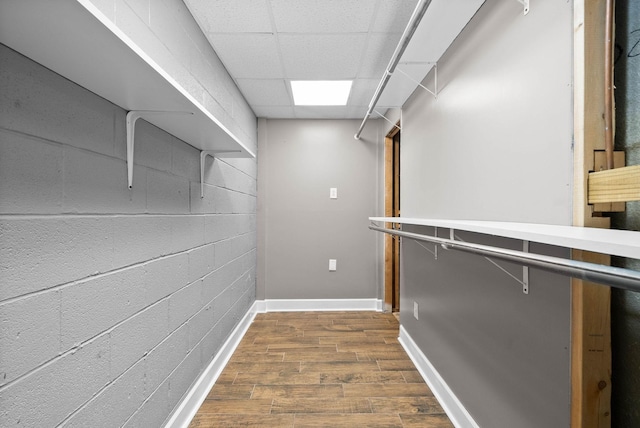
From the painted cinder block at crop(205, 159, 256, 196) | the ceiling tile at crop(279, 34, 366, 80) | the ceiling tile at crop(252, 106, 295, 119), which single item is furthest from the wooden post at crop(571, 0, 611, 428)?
the ceiling tile at crop(252, 106, 295, 119)

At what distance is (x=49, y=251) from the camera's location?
2.55 feet

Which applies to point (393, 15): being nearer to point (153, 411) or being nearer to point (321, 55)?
point (321, 55)

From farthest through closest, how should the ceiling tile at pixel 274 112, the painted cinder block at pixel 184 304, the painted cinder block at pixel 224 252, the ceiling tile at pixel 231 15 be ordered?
the ceiling tile at pixel 274 112
the painted cinder block at pixel 224 252
the ceiling tile at pixel 231 15
the painted cinder block at pixel 184 304

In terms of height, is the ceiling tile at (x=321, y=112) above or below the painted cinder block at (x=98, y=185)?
above

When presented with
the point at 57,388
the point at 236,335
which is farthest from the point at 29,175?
the point at 236,335

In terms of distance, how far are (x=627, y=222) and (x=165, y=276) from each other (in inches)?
60.0

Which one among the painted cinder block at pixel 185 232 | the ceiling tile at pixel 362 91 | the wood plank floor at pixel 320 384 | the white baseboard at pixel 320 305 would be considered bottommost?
the wood plank floor at pixel 320 384

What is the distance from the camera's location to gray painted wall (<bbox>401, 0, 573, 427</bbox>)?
2.93 feet

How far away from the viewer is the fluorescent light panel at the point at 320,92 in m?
2.49

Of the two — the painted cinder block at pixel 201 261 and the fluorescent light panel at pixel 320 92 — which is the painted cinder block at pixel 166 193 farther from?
the fluorescent light panel at pixel 320 92

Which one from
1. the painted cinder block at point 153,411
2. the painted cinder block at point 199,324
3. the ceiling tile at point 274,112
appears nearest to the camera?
the painted cinder block at point 153,411

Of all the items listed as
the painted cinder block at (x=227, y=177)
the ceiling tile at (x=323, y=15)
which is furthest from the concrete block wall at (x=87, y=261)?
the ceiling tile at (x=323, y=15)

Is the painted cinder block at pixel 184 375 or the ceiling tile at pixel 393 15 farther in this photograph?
the ceiling tile at pixel 393 15

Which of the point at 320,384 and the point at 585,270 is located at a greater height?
the point at 585,270
